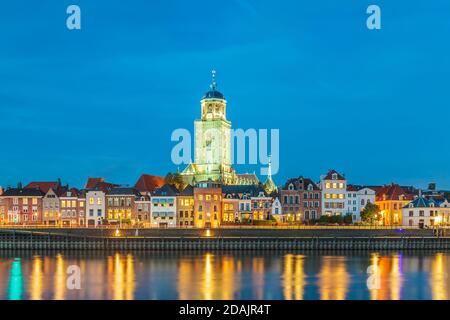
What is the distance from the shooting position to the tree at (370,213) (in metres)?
104

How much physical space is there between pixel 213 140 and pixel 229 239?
56.2m

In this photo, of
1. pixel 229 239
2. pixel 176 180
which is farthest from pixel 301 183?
pixel 176 180

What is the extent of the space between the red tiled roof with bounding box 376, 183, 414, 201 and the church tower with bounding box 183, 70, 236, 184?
3022 cm

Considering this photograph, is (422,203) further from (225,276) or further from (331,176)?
(225,276)

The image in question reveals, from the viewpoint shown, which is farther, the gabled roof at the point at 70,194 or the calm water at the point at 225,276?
→ the gabled roof at the point at 70,194

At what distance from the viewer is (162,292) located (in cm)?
5103

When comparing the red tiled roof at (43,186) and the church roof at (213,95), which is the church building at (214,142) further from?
the red tiled roof at (43,186)

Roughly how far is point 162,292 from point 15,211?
222 ft

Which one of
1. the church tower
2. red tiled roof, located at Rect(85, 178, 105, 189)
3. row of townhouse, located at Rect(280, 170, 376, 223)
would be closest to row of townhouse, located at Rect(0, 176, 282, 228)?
row of townhouse, located at Rect(280, 170, 376, 223)

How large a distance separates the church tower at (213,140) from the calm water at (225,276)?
59645 mm

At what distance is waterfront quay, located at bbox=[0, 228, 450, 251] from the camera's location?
85125 millimetres

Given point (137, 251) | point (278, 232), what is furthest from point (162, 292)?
point (278, 232)

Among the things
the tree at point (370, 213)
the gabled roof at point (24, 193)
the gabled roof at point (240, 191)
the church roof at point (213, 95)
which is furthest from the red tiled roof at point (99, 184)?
the tree at point (370, 213)
